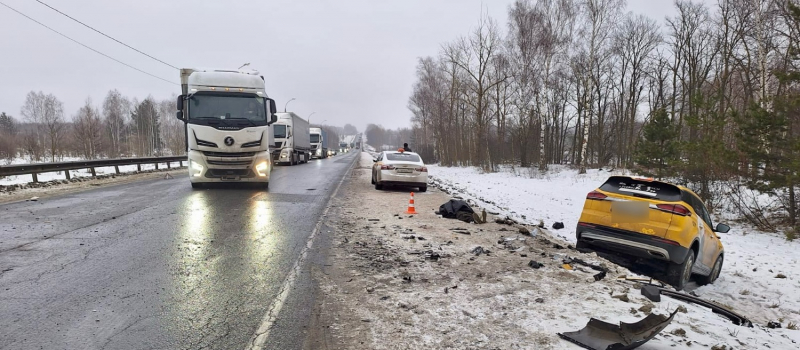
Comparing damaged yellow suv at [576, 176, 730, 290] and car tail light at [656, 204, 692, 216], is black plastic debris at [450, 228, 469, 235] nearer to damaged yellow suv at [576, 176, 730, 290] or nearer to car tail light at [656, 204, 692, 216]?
damaged yellow suv at [576, 176, 730, 290]

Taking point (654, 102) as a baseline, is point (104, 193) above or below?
below

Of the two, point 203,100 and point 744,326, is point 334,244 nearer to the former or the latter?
point 744,326

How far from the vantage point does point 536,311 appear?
3.73 meters

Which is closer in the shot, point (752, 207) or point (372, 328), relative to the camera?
point (372, 328)

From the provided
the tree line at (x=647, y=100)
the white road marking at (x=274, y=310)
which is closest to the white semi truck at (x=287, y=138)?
the tree line at (x=647, y=100)

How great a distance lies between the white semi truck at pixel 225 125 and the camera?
39.4ft

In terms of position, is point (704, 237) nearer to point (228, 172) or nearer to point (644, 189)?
point (644, 189)

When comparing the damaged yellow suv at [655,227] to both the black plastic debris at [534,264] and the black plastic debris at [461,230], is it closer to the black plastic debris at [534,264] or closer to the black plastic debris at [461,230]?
the black plastic debris at [534,264]

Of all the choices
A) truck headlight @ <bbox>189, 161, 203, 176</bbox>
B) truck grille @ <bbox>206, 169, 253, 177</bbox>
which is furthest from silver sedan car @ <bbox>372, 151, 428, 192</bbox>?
truck headlight @ <bbox>189, 161, 203, 176</bbox>

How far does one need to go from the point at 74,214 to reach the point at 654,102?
42085mm

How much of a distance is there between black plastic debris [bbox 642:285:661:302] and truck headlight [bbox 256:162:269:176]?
1133cm

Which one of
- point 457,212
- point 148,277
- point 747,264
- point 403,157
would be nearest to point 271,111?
point 403,157

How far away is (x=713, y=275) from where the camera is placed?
6535mm

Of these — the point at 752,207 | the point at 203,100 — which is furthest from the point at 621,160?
the point at 203,100
